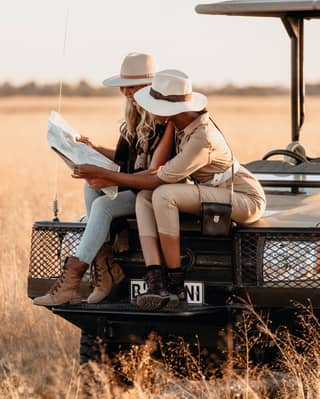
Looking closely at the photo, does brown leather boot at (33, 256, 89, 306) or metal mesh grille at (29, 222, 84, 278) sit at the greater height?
metal mesh grille at (29, 222, 84, 278)

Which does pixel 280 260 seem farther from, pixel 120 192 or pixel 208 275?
pixel 120 192

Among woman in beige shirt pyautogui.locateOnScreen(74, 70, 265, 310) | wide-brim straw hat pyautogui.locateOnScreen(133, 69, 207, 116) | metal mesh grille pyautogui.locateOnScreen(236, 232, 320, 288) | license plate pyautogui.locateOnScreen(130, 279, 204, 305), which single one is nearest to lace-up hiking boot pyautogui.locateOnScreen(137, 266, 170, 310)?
woman in beige shirt pyautogui.locateOnScreen(74, 70, 265, 310)

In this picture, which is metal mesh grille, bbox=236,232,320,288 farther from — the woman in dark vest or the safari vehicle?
the woman in dark vest

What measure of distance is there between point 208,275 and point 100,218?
0.56m

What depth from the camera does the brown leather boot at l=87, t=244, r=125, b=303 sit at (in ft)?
23.9

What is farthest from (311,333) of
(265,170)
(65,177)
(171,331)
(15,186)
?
(65,177)

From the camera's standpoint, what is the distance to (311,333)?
279 inches

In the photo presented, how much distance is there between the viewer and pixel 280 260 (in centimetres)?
705

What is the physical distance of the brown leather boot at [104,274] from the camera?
286 inches

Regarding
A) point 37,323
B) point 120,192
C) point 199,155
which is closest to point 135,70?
point 120,192

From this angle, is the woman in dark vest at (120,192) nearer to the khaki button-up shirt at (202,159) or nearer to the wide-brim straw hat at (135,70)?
the wide-brim straw hat at (135,70)

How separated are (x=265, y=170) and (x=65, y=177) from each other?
12.1m

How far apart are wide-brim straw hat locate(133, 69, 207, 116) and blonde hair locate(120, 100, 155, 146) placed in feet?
0.86

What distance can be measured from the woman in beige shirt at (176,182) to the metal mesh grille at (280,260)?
0.56 ft
